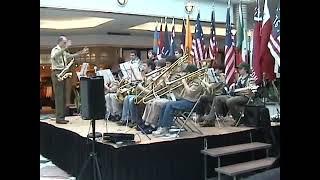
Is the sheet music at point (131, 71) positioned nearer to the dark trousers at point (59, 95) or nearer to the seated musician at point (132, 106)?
the seated musician at point (132, 106)

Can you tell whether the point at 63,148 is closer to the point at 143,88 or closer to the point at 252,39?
the point at 143,88

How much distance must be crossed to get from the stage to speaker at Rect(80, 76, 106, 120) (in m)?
0.06

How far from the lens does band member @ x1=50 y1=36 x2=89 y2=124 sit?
1747 millimetres

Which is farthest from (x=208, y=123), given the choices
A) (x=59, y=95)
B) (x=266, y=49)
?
(x=59, y=95)

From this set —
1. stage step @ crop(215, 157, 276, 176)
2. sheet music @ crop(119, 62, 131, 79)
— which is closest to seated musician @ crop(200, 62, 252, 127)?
stage step @ crop(215, 157, 276, 176)

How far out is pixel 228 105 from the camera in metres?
2.50

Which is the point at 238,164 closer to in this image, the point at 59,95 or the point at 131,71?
the point at 131,71

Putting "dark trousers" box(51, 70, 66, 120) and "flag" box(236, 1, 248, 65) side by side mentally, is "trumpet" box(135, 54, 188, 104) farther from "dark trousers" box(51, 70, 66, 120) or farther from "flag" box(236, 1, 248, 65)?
"dark trousers" box(51, 70, 66, 120)

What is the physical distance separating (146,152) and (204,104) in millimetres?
521

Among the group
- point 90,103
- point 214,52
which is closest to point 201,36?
point 214,52

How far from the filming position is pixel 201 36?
245 cm

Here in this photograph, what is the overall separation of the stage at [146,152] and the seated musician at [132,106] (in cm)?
6

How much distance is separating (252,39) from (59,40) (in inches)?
54.7
